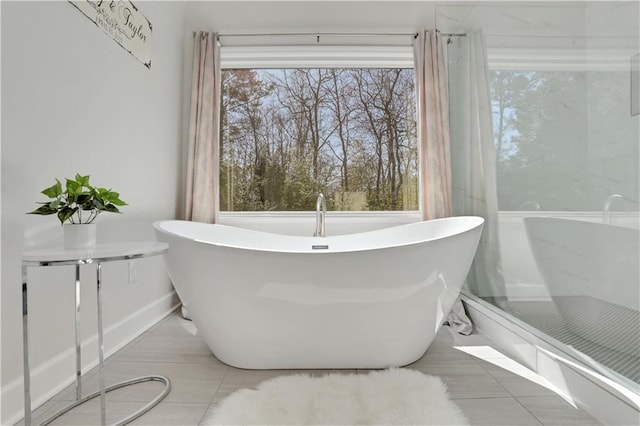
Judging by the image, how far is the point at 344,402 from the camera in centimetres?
128

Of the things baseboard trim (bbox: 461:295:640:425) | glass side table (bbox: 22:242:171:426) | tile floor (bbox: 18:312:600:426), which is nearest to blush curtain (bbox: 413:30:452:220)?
baseboard trim (bbox: 461:295:640:425)

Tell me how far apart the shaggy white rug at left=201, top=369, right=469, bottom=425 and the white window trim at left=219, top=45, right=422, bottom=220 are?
4.77 feet

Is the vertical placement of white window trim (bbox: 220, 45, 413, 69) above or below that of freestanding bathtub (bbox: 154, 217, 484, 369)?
above

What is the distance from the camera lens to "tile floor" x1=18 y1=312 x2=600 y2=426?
4.09 feet

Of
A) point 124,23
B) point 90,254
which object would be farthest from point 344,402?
point 124,23

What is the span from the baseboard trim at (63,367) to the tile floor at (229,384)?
43mm

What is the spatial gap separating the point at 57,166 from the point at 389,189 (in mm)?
2228

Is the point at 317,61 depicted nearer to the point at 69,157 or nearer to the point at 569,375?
the point at 69,157

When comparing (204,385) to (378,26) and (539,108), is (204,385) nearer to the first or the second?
(539,108)

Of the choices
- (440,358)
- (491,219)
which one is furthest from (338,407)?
(491,219)

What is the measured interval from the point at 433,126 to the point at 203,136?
176 centimetres

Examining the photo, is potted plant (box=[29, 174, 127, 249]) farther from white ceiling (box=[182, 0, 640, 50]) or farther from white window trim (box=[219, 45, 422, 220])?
white ceiling (box=[182, 0, 640, 50])

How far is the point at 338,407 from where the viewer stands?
1249mm

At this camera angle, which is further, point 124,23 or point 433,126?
point 433,126
